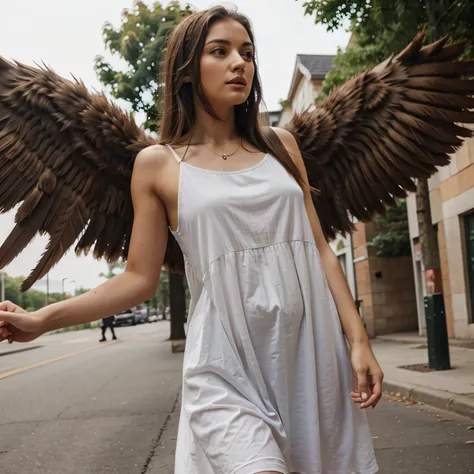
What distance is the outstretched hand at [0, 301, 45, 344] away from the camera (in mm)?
1919

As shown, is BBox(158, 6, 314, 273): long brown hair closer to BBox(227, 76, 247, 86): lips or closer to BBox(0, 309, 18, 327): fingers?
BBox(227, 76, 247, 86): lips

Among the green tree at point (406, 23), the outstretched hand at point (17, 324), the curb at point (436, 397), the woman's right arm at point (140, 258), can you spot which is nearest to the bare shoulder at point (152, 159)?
the woman's right arm at point (140, 258)

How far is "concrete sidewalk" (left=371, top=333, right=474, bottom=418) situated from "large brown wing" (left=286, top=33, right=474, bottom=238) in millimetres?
4141

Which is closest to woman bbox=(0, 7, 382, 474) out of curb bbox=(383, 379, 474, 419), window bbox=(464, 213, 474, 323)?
curb bbox=(383, 379, 474, 419)

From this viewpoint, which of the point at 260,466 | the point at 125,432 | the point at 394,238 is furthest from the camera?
the point at 394,238

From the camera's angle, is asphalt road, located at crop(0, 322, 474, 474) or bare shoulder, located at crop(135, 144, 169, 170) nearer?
bare shoulder, located at crop(135, 144, 169, 170)

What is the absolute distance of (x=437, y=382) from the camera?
832 centimetres

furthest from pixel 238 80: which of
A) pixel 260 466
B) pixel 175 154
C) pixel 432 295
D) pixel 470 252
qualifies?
pixel 470 252

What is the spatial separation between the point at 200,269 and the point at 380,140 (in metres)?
1.30

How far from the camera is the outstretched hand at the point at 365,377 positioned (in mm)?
1975

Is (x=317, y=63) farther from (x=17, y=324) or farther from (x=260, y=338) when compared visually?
(x=17, y=324)

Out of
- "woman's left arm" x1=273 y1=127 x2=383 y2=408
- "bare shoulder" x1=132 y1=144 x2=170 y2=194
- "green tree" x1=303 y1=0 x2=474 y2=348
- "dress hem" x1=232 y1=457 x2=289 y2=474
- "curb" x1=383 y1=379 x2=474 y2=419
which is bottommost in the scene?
"curb" x1=383 y1=379 x2=474 y2=419

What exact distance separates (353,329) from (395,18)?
8.12m

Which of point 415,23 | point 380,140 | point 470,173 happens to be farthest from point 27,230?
point 470,173
